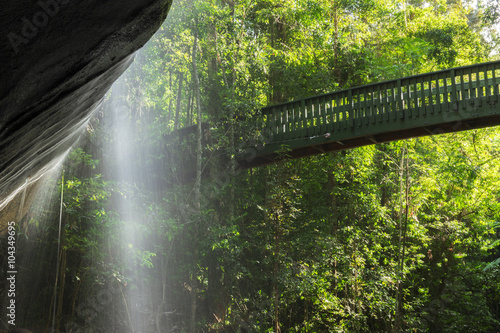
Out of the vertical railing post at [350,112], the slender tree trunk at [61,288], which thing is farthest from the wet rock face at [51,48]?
the vertical railing post at [350,112]

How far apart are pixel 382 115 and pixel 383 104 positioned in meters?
0.26

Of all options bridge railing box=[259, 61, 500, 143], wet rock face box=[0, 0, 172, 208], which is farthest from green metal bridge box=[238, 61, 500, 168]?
wet rock face box=[0, 0, 172, 208]

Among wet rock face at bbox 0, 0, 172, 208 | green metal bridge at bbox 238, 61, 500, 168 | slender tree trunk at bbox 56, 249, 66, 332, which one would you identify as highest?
green metal bridge at bbox 238, 61, 500, 168

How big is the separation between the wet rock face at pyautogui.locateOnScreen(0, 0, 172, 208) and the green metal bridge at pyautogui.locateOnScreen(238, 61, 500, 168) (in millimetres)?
7291

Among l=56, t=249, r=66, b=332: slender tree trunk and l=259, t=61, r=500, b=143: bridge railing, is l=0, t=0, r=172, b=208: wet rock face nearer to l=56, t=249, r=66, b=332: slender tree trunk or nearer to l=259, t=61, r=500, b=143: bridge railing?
l=56, t=249, r=66, b=332: slender tree trunk

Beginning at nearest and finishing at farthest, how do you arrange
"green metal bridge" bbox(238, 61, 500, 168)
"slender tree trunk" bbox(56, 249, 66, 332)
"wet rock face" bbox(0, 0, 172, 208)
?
"wet rock face" bbox(0, 0, 172, 208), "green metal bridge" bbox(238, 61, 500, 168), "slender tree trunk" bbox(56, 249, 66, 332)

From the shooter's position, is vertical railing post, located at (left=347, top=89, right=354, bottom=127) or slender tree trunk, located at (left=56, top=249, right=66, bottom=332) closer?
slender tree trunk, located at (left=56, top=249, right=66, bottom=332)

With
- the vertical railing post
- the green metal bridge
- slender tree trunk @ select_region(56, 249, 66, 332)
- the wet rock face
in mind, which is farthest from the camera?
the vertical railing post

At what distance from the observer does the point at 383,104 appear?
8336mm

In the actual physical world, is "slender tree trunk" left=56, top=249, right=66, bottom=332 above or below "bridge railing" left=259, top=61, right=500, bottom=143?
below

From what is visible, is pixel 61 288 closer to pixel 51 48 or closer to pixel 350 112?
pixel 350 112

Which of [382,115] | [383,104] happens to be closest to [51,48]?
[382,115]

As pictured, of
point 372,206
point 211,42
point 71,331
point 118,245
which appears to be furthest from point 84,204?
point 372,206

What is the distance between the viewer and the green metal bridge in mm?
7574
